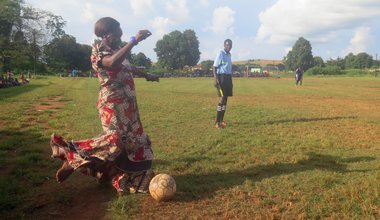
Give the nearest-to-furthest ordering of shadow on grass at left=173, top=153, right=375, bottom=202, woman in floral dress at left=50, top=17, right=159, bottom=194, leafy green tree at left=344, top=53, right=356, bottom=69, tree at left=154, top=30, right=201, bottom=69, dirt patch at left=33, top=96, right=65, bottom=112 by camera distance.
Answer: woman in floral dress at left=50, top=17, right=159, bottom=194 < shadow on grass at left=173, top=153, right=375, bottom=202 < dirt patch at left=33, top=96, right=65, bottom=112 < tree at left=154, top=30, right=201, bottom=69 < leafy green tree at left=344, top=53, right=356, bottom=69

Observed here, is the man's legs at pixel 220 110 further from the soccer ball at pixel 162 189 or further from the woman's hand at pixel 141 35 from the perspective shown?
the woman's hand at pixel 141 35

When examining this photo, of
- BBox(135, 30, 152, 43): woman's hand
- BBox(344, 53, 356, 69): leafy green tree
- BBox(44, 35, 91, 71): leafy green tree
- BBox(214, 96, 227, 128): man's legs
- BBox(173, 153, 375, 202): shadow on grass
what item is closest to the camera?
BBox(135, 30, 152, 43): woman's hand

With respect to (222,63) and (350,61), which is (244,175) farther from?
(350,61)

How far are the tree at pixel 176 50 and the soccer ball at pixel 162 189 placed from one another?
348ft

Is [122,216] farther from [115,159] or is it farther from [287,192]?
[287,192]

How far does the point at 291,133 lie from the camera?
8773 mm

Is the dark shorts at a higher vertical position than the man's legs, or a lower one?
higher

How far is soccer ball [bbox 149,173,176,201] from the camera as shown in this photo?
421 cm

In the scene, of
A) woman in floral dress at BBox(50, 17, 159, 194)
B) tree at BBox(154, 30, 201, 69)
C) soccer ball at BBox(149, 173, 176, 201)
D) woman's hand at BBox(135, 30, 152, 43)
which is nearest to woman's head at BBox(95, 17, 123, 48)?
woman in floral dress at BBox(50, 17, 159, 194)

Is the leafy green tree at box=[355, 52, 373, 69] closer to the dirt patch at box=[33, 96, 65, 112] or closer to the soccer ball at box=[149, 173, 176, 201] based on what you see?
the dirt patch at box=[33, 96, 65, 112]

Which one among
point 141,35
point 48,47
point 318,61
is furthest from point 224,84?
point 318,61

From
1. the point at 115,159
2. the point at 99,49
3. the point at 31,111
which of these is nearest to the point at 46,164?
the point at 115,159

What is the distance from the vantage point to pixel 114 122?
4.44 m

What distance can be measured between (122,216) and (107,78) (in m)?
1.66
